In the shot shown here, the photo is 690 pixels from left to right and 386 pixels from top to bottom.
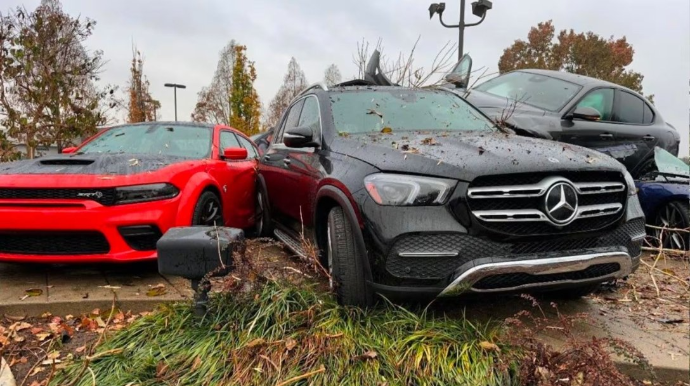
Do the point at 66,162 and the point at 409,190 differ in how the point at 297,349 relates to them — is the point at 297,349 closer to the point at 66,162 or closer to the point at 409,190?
the point at 409,190

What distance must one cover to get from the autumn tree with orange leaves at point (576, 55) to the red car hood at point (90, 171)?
24908 mm

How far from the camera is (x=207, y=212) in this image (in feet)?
13.8

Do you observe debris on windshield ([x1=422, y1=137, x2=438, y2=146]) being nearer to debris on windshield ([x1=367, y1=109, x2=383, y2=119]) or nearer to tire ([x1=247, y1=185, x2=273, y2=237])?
debris on windshield ([x1=367, y1=109, x2=383, y2=119])

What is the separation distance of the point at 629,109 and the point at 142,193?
583cm

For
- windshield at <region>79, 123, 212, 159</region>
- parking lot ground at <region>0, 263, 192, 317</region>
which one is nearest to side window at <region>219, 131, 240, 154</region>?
windshield at <region>79, 123, 212, 159</region>

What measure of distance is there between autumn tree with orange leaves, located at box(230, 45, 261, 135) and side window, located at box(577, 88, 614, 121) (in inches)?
757

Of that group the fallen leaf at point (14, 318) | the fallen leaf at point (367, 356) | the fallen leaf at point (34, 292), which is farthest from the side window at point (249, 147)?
the fallen leaf at point (367, 356)

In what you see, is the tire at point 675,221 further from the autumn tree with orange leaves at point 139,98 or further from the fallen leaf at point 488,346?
the autumn tree with orange leaves at point 139,98

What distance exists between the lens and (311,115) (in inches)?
157


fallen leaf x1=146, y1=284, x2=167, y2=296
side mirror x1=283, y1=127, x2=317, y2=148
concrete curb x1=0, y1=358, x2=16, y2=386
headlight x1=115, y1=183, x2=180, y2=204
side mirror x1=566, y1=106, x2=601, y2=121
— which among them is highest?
side mirror x1=566, y1=106, x2=601, y2=121

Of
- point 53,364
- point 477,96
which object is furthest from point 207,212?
point 477,96

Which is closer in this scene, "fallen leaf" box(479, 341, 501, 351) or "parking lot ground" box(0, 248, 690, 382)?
"fallen leaf" box(479, 341, 501, 351)

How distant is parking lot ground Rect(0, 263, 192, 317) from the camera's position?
3.25 metres

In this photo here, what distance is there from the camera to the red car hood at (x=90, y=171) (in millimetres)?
3416
